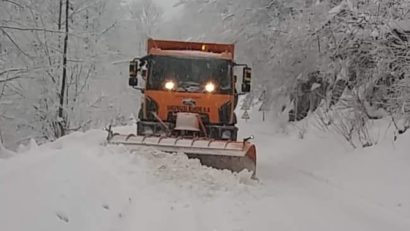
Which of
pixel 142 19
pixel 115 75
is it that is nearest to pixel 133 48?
pixel 115 75

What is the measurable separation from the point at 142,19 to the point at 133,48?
15.5 metres

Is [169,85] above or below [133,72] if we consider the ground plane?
below

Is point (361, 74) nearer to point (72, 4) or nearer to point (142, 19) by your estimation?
point (72, 4)

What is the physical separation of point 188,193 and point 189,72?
4476mm

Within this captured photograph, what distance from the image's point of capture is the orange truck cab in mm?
12273

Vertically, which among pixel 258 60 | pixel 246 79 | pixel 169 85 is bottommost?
pixel 169 85

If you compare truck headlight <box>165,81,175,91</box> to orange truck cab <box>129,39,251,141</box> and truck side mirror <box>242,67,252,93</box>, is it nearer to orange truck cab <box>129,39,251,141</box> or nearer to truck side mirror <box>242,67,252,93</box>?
orange truck cab <box>129,39,251,141</box>

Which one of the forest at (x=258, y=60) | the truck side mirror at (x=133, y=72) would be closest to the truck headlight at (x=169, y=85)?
the truck side mirror at (x=133, y=72)

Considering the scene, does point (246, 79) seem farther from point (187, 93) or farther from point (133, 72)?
point (133, 72)

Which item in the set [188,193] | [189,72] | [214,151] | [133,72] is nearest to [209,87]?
[189,72]

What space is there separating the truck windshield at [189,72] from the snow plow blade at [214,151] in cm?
207

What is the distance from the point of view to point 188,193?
8.57 meters

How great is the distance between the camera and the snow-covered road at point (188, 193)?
6.05 metres

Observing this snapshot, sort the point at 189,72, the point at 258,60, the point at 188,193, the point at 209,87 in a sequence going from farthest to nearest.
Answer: the point at 258,60 → the point at 189,72 → the point at 209,87 → the point at 188,193
